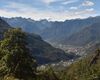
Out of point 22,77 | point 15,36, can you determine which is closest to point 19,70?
point 22,77

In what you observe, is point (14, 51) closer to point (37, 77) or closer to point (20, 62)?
point (20, 62)

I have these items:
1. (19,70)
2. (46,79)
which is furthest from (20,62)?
(46,79)

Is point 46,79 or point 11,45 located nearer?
point 11,45

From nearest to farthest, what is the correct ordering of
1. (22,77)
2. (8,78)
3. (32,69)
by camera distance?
1. (8,78)
2. (22,77)
3. (32,69)

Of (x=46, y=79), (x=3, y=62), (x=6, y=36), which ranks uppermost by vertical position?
(x=6, y=36)

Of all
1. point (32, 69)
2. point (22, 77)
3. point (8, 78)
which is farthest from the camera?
point (32, 69)

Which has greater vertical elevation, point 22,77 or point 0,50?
point 0,50

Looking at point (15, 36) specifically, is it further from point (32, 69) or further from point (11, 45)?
point (32, 69)
